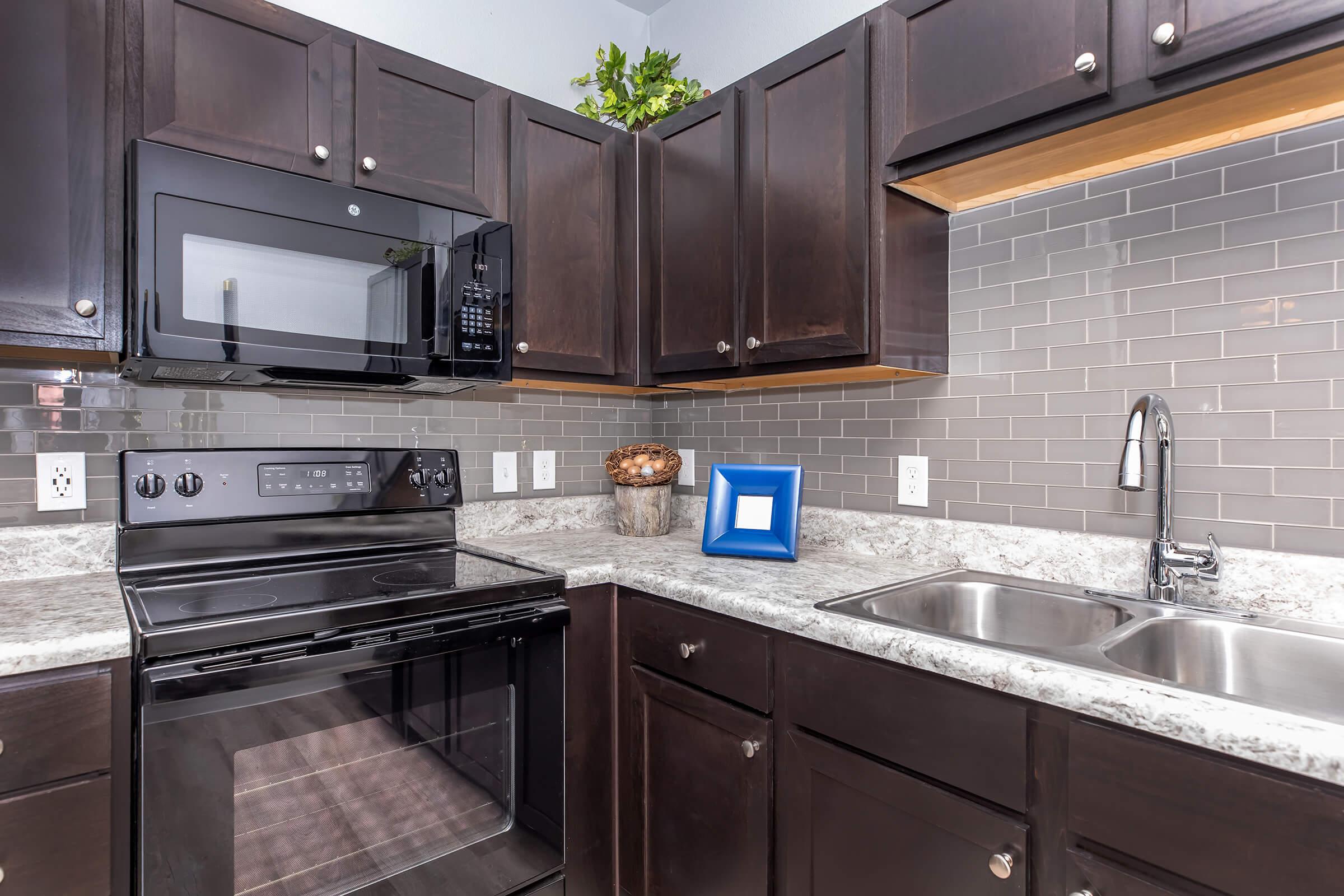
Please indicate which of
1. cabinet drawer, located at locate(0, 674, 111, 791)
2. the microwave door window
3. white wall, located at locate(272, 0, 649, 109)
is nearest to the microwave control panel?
the microwave door window

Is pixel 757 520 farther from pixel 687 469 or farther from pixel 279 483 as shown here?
pixel 279 483

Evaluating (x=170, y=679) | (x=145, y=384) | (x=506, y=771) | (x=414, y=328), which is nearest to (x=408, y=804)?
(x=506, y=771)

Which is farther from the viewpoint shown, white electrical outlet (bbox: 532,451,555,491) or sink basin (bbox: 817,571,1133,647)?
white electrical outlet (bbox: 532,451,555,491)

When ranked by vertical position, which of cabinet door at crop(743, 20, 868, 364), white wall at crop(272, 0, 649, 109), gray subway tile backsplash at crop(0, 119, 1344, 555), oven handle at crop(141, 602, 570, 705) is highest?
white wall at crop(272, 0, 649, 109)

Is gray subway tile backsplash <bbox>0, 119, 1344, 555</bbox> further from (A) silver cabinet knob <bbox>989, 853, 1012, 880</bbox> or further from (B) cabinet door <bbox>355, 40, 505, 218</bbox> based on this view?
(A) silver cabinet knob <bbox>989, 853, 1012, 880</bbox>

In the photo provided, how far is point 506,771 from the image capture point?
1.45 meters

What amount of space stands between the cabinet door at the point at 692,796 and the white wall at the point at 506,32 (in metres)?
1.91

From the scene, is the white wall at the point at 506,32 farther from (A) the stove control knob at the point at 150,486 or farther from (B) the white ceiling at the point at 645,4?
(A) the stove control knob at the point at 150,486

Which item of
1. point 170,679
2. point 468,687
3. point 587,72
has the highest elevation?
point 587,72

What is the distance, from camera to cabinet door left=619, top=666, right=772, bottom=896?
1.37m

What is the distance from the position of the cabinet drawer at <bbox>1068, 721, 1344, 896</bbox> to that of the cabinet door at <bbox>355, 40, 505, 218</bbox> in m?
1.70

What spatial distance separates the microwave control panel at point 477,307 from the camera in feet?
5.66

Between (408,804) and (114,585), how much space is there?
0.77 metres

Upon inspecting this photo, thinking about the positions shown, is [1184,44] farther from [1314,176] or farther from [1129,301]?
[1129,301]
